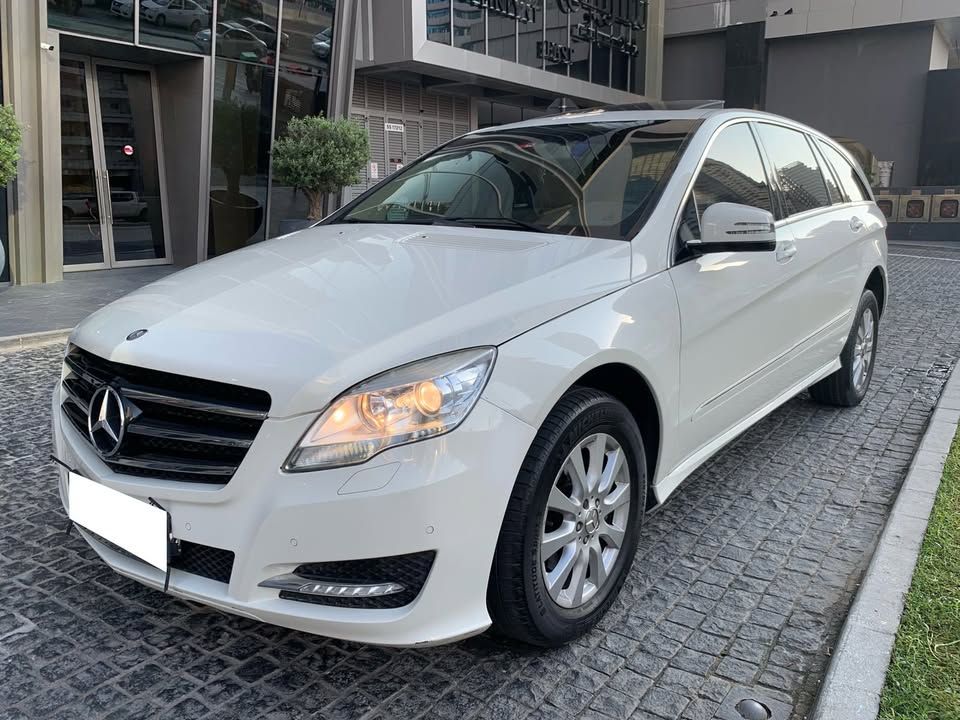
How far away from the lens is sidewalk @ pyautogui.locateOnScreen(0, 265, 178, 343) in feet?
25.6

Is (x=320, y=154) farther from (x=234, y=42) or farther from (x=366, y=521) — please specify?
(x=366, y=521)

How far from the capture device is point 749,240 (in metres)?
3.10

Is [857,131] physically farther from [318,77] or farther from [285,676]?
[285,676]

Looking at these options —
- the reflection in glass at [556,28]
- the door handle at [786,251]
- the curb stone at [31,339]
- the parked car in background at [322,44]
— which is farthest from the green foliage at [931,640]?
the reflection in glass at [556,28]

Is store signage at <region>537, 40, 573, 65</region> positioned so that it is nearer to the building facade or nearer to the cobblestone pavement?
the building facade

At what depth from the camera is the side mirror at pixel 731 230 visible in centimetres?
305

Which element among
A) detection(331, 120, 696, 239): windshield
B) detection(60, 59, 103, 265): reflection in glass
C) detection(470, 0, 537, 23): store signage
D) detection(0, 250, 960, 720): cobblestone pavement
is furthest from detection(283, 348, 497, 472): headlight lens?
detection(470, 0, 537, 23): store signage

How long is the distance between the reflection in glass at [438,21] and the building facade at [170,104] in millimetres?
29

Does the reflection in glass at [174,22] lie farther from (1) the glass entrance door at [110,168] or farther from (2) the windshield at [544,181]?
(2) the windshield at [544,181]

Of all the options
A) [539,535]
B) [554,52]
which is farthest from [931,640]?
[554,52]

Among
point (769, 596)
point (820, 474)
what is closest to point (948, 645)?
point (769, 596)

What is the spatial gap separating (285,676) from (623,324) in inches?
59.0

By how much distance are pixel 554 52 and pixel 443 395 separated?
21.2m

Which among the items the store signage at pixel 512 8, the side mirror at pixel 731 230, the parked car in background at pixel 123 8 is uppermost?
the store signage at pixel 512 8
